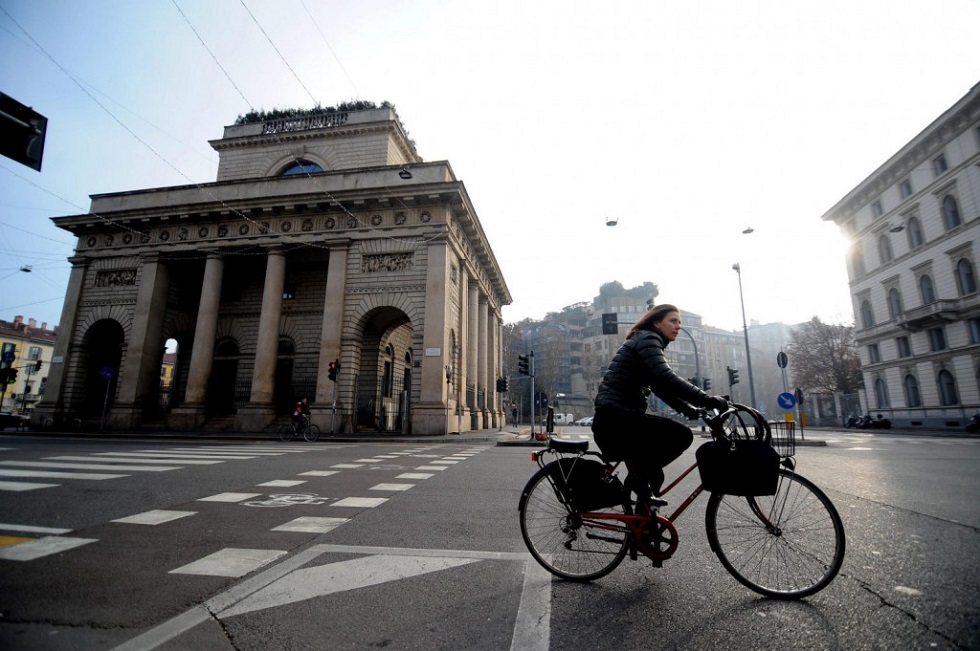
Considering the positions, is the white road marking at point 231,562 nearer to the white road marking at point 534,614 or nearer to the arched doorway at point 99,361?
the white road marking at point 534,614

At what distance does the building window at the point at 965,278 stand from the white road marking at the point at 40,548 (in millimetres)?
41295

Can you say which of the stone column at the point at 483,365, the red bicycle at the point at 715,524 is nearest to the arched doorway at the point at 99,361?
the stone column at the point at 483,365

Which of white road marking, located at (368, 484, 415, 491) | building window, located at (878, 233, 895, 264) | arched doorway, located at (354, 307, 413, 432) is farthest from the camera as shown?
building window, located at (878, 233, 895, 264)

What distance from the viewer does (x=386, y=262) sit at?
21.9 metres

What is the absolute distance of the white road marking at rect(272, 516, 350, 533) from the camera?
13.8ft

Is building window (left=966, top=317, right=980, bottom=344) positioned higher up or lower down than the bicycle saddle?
higher up

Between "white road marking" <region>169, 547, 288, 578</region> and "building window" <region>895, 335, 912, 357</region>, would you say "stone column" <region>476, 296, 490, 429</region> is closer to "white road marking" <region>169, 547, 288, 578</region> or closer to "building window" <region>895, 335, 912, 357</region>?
"white road marking" <region>169, 547, 288, 578</region>

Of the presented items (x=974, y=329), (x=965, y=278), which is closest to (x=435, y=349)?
(x=974, y=329)

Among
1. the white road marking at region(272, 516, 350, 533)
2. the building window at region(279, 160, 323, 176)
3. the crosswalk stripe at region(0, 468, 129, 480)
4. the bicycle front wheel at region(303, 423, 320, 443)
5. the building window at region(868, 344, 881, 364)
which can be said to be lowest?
the white road marking at region(272, 516, 350, 533)

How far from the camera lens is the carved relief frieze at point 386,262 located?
2180 centimetres

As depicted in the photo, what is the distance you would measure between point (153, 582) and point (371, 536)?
155cm

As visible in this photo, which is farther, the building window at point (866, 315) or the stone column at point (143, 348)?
the building window at point (866, 315)

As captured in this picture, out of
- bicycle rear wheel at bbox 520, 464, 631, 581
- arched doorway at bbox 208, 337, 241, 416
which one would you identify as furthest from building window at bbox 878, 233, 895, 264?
arched doorway at bbox 208, 337, 241, 416

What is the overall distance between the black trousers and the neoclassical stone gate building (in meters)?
17.0
